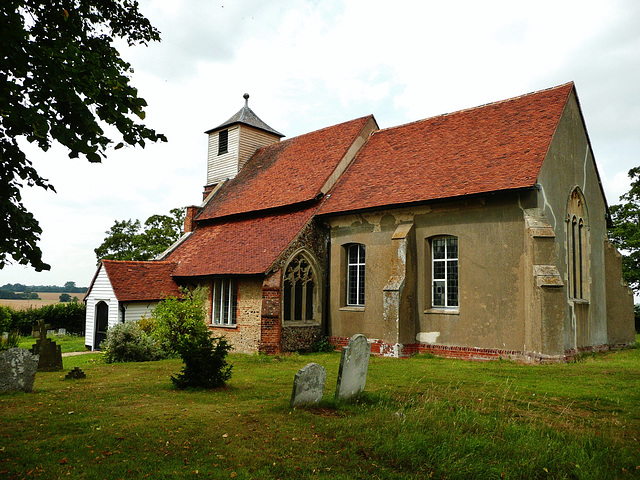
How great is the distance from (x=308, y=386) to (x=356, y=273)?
451 inches

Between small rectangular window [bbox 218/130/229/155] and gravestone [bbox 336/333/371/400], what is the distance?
22494 millimetres

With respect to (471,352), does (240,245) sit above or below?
above

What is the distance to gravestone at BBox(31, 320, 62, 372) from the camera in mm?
14930

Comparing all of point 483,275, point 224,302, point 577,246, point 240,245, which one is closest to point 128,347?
point 224,302

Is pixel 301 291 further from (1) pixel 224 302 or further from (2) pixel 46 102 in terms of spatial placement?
(2) pixel 46 102

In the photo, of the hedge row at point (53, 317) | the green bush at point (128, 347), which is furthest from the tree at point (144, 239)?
the green bush at point (128, 347)

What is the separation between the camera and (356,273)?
20203 mm

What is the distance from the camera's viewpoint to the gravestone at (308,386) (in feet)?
29.0

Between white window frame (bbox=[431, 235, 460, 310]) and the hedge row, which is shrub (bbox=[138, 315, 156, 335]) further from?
the hedge row

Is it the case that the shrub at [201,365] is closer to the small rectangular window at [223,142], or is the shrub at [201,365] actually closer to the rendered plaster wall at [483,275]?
the rendered plaster wall at [483,275]

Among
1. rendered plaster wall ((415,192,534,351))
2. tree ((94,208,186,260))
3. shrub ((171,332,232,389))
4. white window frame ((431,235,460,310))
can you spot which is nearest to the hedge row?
tree ((94,208,186,260))

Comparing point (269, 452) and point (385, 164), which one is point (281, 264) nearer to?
point (385, 164)

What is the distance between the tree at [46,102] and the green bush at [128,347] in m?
11.7

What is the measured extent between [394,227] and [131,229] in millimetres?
33791
